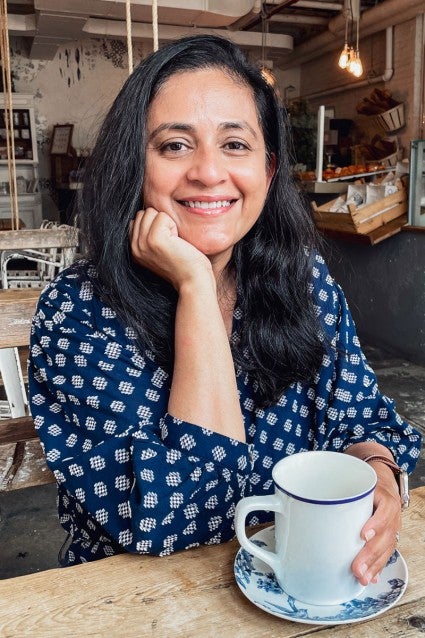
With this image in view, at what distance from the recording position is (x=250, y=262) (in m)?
1.25

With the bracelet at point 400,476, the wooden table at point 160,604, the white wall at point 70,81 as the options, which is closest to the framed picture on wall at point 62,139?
the white wall at point 70,81

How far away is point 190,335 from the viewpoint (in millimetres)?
953

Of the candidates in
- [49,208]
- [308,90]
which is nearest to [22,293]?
[49,208]

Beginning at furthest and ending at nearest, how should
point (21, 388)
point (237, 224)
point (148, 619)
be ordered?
1. point (21, 388)
2. point (237, 224)
3. point (148, 619)

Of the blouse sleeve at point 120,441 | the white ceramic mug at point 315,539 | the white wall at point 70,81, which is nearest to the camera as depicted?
the white ceramic mug at point 315,539

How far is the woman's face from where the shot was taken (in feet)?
3.35

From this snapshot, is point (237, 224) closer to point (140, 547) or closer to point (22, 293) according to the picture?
point (140, 547)

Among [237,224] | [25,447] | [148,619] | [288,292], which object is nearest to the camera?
[148,619]

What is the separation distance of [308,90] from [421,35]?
315 centimetres

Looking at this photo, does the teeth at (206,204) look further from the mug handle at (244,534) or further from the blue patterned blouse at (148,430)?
the mug handle at (244,534)

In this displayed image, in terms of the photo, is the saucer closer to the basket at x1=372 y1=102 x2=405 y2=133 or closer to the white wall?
the basket at x1=372 y1=102 x2=405 y2=133

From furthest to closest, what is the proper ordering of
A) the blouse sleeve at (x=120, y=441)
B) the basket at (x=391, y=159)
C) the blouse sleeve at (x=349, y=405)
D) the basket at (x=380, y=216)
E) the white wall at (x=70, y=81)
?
the white wall at (x=70, y=81) < the basket at (x=391, y=159) < the basket at (x=380, y=216) < the blouse sleeve at (x=349, y=405) < the blouse sleeve at (x=120, y=441)

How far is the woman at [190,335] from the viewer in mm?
884

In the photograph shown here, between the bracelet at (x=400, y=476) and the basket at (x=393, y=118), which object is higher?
the basket at (x=393, y=118)
